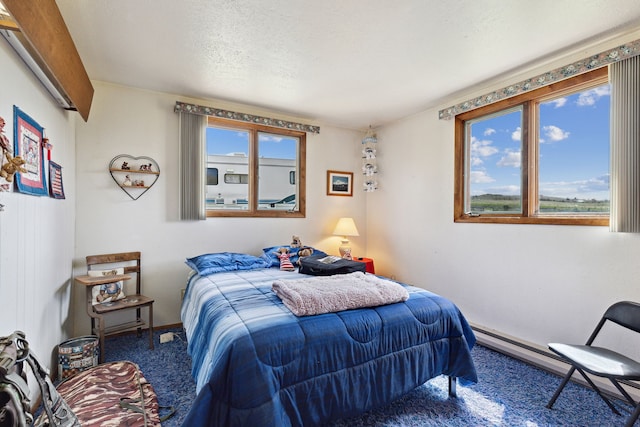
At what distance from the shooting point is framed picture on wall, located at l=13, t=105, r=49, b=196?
156 centimetres

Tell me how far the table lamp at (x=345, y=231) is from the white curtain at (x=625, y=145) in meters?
2.52

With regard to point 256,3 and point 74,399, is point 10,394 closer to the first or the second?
point 74,399

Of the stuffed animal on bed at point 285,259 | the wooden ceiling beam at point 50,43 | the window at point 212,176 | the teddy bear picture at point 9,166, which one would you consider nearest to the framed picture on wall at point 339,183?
the stuffed animal on bed at point 285,259

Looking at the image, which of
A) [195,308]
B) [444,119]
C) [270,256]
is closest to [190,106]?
[270,256]

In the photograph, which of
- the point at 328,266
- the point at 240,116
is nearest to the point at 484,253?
the point at 328,266

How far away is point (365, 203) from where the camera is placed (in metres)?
4.54

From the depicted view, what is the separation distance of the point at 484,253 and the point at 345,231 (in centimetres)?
170

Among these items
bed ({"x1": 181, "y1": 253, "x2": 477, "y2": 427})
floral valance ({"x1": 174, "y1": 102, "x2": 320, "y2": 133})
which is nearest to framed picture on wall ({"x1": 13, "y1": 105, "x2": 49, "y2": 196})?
bed ({"x1": 181, "y1": 253, "x2": 477, "y2": 427})

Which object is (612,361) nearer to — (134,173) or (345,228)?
(345,228)

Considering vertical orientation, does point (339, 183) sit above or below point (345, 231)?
above

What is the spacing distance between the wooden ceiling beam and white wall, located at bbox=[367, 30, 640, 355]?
3373 millimetres

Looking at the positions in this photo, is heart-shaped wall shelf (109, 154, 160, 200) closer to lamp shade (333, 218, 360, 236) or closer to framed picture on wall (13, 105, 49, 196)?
framed picture on wall (13, 105, 49, 196)

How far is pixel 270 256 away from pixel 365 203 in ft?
6.26

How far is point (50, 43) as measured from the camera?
158 centimetres
